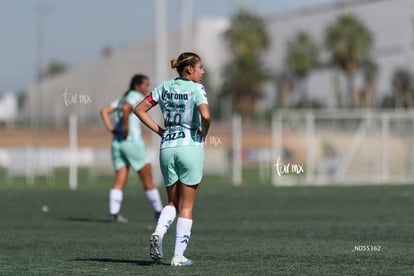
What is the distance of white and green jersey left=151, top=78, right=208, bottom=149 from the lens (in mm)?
10188

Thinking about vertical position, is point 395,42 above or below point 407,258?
above

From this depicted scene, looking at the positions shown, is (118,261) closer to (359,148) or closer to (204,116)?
(204,116)

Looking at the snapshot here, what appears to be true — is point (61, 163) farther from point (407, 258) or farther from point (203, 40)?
point (203, 40)

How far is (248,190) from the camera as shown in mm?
29016

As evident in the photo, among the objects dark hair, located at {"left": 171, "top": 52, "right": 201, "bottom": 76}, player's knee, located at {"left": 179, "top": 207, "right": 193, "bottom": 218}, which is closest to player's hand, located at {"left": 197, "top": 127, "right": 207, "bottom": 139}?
dark hair, located at {"left": 171, "top": 52, "right": 201, "bottom": 76}

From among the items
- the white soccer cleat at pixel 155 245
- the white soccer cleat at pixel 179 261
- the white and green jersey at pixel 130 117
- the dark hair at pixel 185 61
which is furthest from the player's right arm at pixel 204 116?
the white and green jersey at pixel 130 117

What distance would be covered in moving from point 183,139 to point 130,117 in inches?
267

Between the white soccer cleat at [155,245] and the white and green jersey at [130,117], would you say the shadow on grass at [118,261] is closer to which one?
the white soccer cleat at [155,245]

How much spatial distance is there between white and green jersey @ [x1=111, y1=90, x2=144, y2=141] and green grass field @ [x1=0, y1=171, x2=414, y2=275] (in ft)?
4.68

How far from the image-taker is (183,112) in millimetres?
10234

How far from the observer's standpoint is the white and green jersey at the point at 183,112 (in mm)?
10188

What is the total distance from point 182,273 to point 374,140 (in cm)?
2950

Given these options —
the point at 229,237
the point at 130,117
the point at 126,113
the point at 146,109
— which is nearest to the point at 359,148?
the point at 130,117

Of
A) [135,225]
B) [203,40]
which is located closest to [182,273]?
[135,225]
